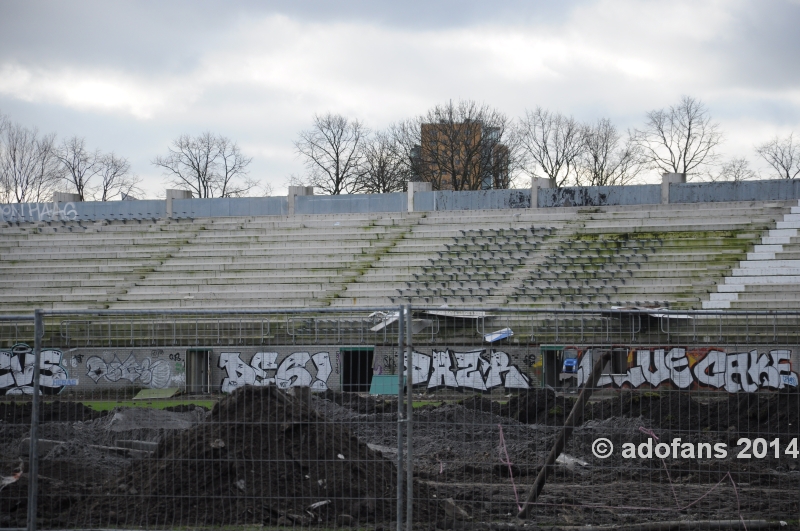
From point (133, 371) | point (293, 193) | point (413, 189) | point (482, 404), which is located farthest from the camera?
point (293, 193)

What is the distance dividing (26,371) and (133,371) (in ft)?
4.46

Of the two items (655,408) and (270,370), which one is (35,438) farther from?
(655,408)

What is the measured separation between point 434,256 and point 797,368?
2531 centimetres

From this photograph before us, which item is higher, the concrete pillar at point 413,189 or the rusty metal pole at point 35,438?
the concrete pillar at point 413,189

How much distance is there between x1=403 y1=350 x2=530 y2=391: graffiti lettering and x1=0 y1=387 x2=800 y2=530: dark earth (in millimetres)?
177

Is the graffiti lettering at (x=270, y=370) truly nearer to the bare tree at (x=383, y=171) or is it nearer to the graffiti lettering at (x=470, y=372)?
the graffiti lettering at (x=470, y=372)

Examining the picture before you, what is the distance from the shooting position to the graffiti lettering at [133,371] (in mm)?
7406

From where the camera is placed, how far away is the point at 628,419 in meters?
8.76

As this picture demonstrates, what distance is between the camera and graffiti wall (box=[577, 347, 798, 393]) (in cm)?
714

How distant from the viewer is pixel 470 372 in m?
7.35

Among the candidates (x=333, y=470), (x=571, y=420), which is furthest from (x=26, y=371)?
(x=571, y=420)

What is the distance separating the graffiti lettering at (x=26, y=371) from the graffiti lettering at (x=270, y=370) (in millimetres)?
1448

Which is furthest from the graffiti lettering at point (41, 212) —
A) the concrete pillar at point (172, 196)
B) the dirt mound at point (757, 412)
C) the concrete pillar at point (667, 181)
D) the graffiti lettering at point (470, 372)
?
the dirt mound at point (757, 412)

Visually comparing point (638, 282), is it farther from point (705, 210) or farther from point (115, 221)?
point (115, 221)
